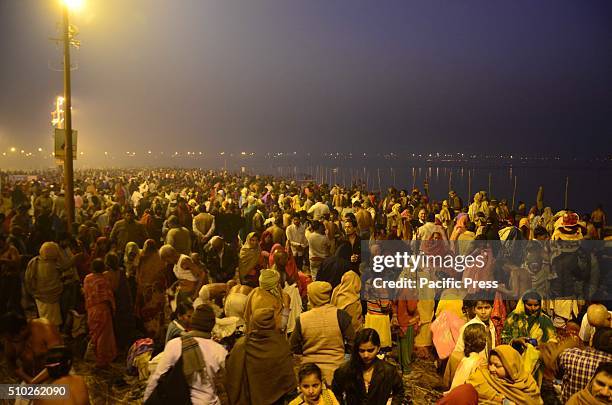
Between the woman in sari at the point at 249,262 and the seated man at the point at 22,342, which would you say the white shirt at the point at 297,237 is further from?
the seated man at the point at 22,342

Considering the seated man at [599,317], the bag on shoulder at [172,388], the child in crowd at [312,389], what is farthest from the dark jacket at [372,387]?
the seated man at [599,317]

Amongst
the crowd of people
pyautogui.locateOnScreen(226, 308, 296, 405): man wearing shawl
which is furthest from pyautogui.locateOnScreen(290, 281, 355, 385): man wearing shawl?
pyautogui.locateOnScreen(226, 308, 296, 405): man wearing shawl

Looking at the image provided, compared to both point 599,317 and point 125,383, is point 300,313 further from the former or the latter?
point 599,317

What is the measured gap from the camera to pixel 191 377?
3580 millimetres

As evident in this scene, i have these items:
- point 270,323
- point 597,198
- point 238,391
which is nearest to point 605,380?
point 270,323

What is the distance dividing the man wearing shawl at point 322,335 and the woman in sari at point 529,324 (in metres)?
1.81

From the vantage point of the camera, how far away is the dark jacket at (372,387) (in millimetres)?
3355

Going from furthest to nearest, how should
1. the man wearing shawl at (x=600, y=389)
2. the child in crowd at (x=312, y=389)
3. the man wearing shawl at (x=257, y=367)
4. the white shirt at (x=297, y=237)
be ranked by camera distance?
the white shirt at (x=297, y=237), the man wearing shawl at (x=257, y=367), the man wearing shawl at (x=600, y=389), the child in crowd at (x=312, y=389)

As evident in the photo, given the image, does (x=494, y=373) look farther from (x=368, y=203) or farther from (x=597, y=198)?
(x=597, y=198)

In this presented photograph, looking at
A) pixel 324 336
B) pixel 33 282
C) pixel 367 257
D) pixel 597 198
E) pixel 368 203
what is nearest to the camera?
pixel 324 336

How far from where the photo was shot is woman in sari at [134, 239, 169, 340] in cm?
657

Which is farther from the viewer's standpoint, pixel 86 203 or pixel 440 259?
pixel 86 203

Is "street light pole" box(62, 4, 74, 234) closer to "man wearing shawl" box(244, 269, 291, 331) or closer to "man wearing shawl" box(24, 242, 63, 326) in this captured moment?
"man wearing shawl" box(24, 242, 63, 326)

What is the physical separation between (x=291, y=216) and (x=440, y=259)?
3.37 meters
